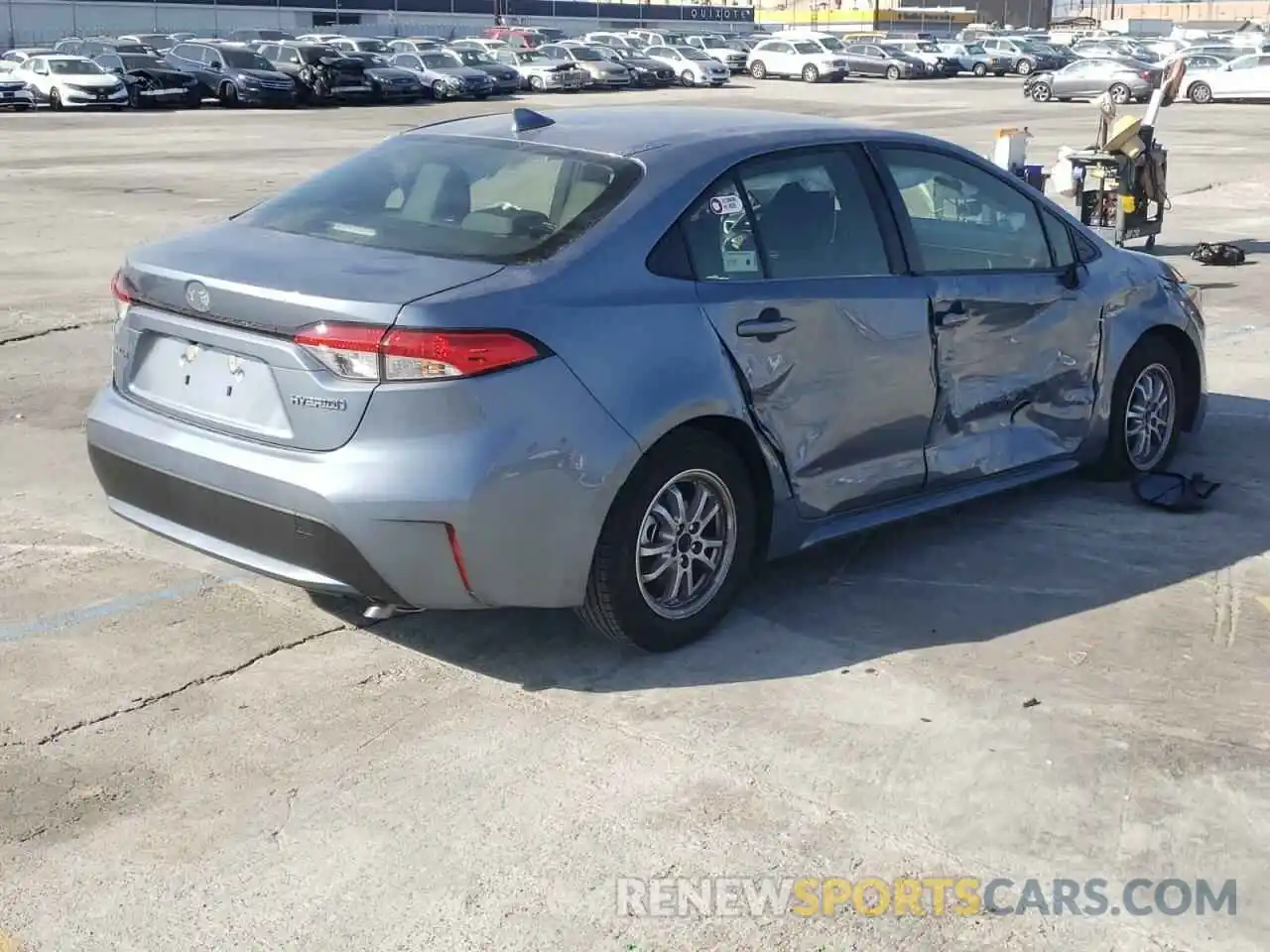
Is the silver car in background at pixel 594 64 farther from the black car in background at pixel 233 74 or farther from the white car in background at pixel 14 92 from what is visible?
the white car in background at pixel 14 92

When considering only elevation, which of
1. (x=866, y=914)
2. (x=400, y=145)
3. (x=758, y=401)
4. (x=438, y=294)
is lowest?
(x=866, y=914)

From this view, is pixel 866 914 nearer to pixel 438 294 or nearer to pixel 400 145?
pixel 438 294

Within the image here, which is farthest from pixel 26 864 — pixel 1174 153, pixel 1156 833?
pixel 1174 153

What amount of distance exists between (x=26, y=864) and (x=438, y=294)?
1756mm

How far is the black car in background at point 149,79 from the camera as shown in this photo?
38062mm

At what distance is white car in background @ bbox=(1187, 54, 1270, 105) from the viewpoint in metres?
42.4

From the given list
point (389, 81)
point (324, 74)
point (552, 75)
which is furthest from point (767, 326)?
point (552, 75)

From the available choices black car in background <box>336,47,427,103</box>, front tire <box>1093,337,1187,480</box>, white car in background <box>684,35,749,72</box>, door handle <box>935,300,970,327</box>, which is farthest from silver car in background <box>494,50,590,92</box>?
door handle <box>935,300,970,327</box>

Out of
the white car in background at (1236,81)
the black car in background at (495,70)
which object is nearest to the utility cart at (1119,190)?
the white car in background at (1236,81)

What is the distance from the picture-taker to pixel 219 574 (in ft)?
17.7

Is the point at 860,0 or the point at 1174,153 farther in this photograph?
the point at 860,0

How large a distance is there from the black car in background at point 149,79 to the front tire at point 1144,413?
35.7 metres

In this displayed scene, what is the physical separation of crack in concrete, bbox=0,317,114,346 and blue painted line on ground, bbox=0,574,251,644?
4.89m

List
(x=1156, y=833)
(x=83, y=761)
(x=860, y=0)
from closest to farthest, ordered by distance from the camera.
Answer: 1. (x=1156, y=833)
2. (x=83, y=761)
3. (x=860, y=0)
